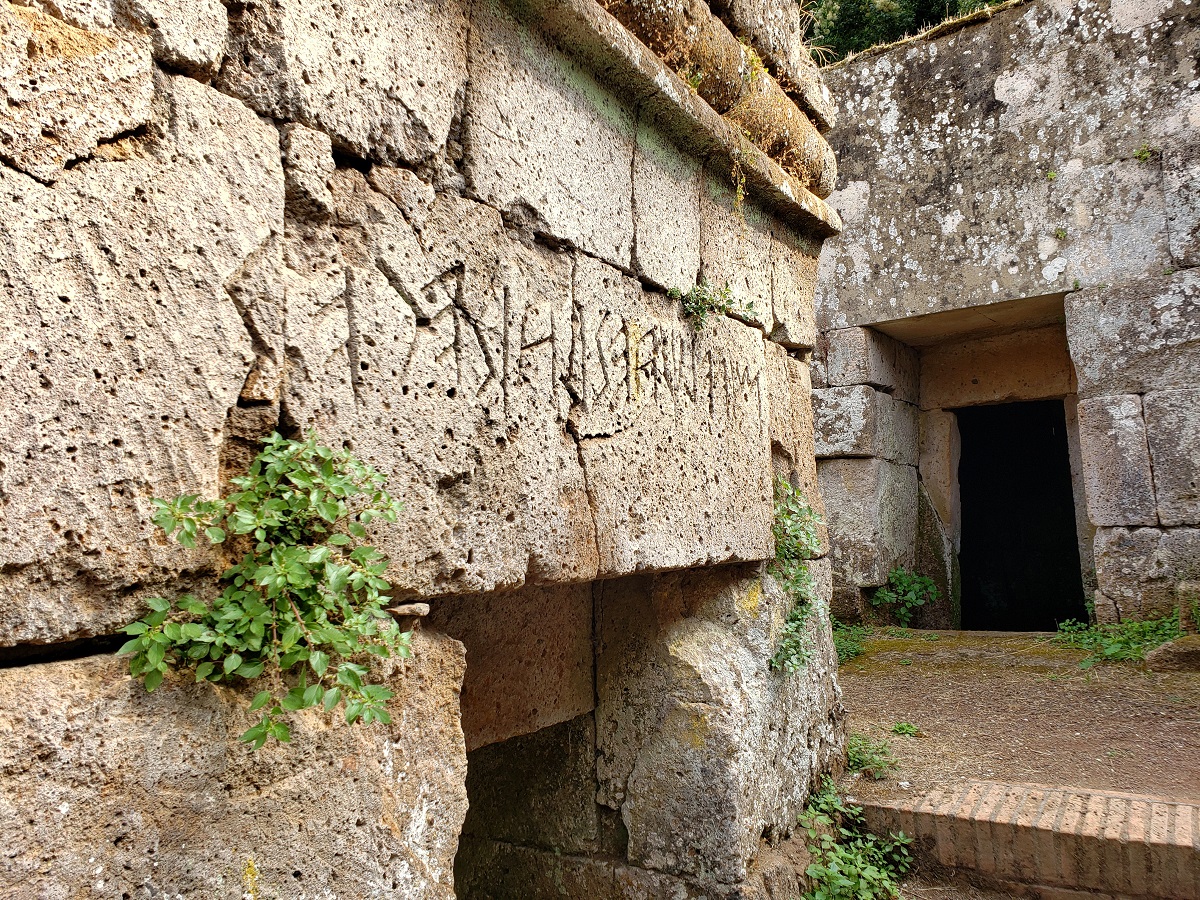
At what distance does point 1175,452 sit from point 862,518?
2.00 m

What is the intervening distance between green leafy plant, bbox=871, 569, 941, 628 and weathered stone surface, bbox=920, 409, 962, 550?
75cm

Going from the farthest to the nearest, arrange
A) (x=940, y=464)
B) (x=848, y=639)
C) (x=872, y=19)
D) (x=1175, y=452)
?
(x=872, y=19) < (x=940, y=464) < (x=848, y=639) < (x=1175, y=452)

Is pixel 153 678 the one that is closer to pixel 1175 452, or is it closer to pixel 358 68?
pixel 358 68

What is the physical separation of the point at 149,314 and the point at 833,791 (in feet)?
9.25

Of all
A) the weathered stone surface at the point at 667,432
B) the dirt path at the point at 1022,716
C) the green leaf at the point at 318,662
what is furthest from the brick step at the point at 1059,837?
the green leaf at the point at 318,662

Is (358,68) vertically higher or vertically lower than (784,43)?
lower

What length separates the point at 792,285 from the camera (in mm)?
3432

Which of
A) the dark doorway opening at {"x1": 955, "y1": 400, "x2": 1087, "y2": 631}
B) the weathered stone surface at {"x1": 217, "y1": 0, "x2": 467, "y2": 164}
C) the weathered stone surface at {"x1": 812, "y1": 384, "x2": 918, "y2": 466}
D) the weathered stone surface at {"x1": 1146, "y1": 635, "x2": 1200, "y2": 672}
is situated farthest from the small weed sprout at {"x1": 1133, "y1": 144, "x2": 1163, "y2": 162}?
the weathered stone surface at {"x1": 217, "y1": 0, "x2": 467, "y2": 164}

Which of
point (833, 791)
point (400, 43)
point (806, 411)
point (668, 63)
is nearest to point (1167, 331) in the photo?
point (806, 411)

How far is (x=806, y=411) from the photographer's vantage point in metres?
3.51

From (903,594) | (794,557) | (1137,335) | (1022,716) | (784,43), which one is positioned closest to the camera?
(794,557)

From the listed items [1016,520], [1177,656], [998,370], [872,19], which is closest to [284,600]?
[1177,656]

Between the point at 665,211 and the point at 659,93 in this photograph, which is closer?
the point at 659,93

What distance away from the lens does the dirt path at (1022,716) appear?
11.5 ft
